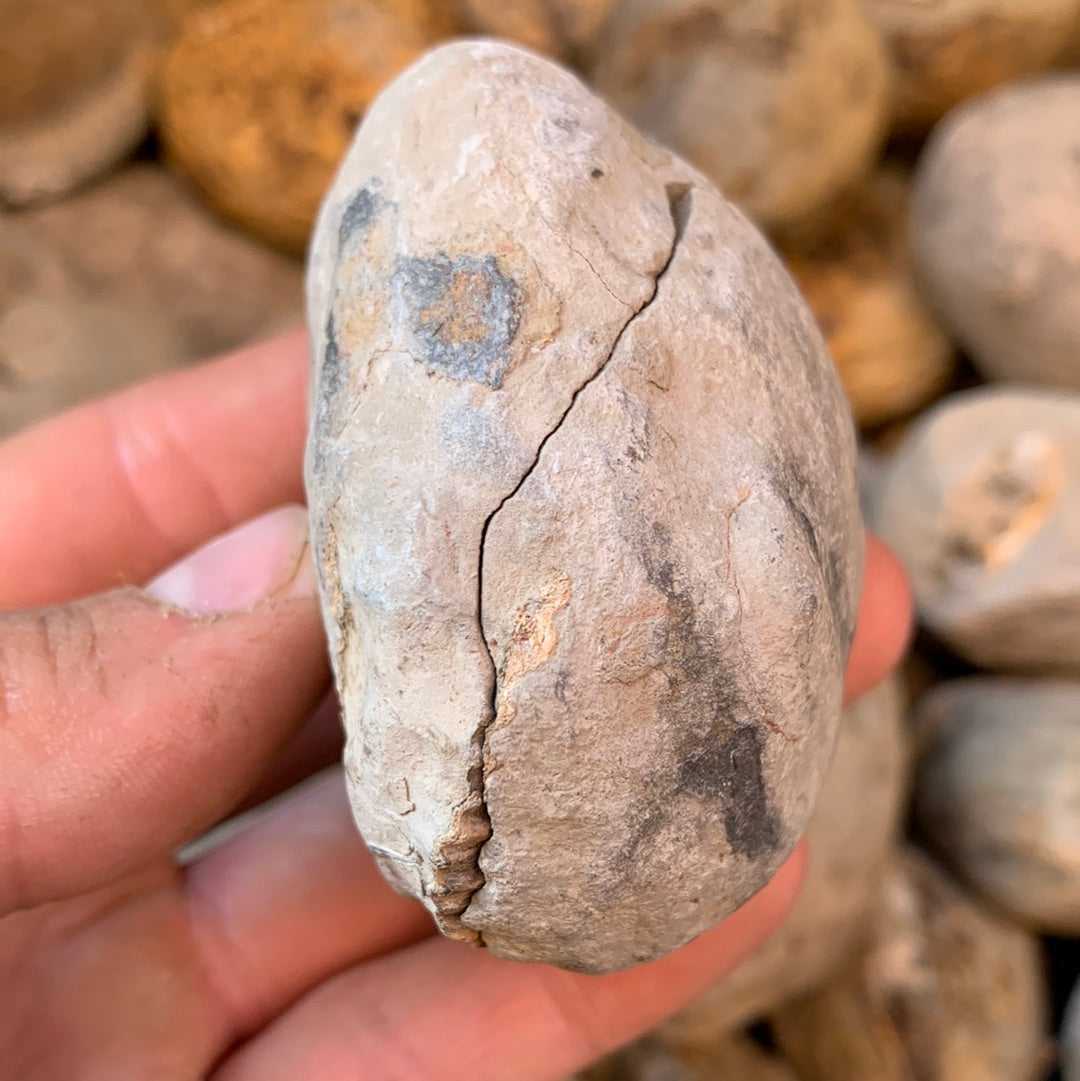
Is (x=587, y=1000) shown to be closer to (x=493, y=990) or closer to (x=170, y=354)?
(x=493, y=990)

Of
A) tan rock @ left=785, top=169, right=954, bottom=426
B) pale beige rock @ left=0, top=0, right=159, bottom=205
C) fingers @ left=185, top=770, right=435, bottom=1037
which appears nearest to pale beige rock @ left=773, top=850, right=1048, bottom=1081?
fingers @ left=185, top=770, right=435, bottom=1037

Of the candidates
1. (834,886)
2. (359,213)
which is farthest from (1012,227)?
(359,213)

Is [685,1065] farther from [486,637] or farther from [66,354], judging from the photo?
[66,354]

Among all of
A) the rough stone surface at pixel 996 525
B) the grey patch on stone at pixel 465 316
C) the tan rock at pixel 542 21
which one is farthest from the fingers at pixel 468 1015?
the tan rock at pixel 542 21

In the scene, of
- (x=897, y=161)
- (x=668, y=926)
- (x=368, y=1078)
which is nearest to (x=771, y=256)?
(x=668, y=926)

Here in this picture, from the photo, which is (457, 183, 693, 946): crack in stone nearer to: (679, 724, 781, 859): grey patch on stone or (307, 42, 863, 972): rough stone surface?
(307, 42, 863, 972): rough stone surface
